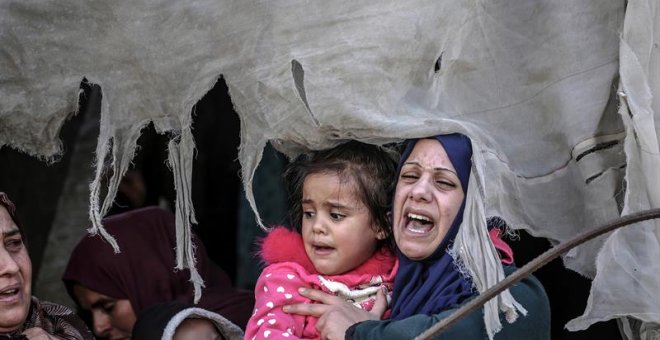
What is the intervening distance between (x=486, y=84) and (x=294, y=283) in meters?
0.71

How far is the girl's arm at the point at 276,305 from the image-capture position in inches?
132

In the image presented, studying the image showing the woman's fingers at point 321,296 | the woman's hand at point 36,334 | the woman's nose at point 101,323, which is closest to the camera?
the woman's fingers at point 321,296

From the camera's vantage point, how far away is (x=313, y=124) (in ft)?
11.2

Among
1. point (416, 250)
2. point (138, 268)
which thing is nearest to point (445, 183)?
point (416, 250)

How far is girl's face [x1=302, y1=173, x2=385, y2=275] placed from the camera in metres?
3.45

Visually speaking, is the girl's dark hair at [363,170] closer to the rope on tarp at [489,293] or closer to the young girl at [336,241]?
the young girl at [336,241]

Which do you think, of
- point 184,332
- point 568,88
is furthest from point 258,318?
point 568,88

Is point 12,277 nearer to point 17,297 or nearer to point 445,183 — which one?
point 17,297

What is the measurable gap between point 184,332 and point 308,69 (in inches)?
35.8

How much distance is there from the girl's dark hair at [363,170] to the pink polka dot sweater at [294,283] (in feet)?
0.36

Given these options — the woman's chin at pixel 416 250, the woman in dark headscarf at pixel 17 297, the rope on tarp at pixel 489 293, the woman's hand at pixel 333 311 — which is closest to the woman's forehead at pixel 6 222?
the woman in dark headscarf at pixel 17 297

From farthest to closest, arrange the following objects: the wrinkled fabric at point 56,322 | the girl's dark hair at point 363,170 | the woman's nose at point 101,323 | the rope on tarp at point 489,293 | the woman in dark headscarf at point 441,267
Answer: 1. the woman's nose at point 101,323
2. the wrinkled fabric at point 56,322
3. the girl's dark hair at point 363,170
4. the woman in dark headscarf at point 441,267
5. the rope on tarp at point 489,293

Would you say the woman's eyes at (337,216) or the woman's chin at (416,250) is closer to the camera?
the woman's chin at (416,250)

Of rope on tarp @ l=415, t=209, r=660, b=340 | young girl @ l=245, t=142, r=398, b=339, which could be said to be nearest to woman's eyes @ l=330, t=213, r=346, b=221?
young girl @ l=245, t=142, r=398, b=339
